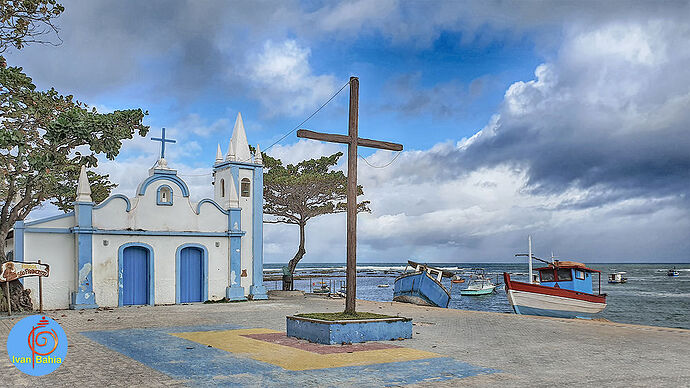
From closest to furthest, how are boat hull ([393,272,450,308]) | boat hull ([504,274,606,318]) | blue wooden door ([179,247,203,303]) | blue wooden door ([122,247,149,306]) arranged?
1. blue wooden door ([122,247,149,306])
2. blue wooden door ([179,247,203,303])
3. boat hull ([504,274,606,318])
4. boat hull ([393,272,450,308])

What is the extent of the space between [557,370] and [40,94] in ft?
55.6

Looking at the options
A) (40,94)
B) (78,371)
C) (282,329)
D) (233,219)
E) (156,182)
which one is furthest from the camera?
(233,219)

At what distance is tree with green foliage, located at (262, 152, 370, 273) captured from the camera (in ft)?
112

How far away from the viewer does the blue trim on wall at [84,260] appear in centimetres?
2088

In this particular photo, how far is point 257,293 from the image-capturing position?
25.3m

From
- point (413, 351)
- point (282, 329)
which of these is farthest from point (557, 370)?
point (282, 329)

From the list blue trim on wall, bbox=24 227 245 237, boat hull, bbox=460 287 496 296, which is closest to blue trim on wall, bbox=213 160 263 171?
blue trim on wall, bbox=24 227 245 237

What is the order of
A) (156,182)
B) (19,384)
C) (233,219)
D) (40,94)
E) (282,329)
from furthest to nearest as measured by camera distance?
(233,219) < (156,182) < (40,94) < (282,329) < (19,384)

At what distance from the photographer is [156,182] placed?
23.1 meters

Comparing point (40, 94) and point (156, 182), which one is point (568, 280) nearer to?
point (156, 182)

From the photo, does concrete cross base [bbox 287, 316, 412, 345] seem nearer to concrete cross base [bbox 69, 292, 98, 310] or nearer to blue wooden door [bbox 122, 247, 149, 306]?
concrete cross base [bbox 69, 292, 98, 310]

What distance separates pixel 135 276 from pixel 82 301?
2.15 meters

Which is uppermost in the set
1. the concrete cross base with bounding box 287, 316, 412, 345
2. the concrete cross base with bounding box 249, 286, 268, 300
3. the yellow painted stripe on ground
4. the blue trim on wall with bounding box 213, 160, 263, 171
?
the blue trim on wall with bounding box 213, 160, 263, 171

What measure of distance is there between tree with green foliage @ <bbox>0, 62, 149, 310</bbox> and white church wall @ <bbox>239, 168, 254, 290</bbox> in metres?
5.82
